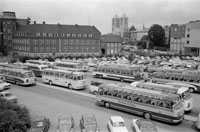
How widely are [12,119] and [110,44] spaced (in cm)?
7422

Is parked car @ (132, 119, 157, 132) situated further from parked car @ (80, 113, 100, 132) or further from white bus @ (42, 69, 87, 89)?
white bus @ (42, 69, 87, 89)

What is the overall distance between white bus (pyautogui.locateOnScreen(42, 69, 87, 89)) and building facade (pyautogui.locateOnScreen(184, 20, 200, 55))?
69438 mm

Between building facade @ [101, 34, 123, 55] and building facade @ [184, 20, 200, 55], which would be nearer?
building facade @ [184, 20, 200, 55]

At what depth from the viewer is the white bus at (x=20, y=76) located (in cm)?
3020

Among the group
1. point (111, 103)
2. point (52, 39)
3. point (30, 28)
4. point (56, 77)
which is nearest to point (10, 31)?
point (30, 28)

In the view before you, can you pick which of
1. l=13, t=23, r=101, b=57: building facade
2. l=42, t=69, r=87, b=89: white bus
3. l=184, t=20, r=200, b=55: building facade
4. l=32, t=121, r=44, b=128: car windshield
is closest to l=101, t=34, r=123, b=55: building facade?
l=13, t=23, r=101, b=57: building facade

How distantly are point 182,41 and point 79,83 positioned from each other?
271 feet

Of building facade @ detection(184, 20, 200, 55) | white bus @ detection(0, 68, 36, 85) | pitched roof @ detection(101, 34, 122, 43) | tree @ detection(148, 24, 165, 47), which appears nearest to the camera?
white bus @ detection(0, 68, 36, 85)

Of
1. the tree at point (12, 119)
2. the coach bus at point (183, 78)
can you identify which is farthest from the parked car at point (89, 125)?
the coach bus at point (183, 78)

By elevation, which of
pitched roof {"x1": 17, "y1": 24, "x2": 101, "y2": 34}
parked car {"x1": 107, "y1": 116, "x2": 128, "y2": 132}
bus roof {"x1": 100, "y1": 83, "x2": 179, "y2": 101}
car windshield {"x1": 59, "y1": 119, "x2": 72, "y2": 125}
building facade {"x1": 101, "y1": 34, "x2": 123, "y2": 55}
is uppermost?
pitched roof {"x1": 17, "y1": 24, "x2": 101, "y2": 34}

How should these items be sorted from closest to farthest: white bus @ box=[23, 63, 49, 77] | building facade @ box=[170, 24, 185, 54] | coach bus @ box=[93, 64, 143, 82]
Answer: coach bus @ box=[93, 64, 143, 82] → white bus @ box=[23, 63, 49, 77] → building facade @ box=[170, 24, 185, 54]

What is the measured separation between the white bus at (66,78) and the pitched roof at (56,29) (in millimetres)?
44576

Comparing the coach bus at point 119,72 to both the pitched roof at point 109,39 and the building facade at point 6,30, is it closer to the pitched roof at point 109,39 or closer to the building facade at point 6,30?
the pitched roof at point 109,39

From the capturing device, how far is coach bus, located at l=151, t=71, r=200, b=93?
28609 millimetres
